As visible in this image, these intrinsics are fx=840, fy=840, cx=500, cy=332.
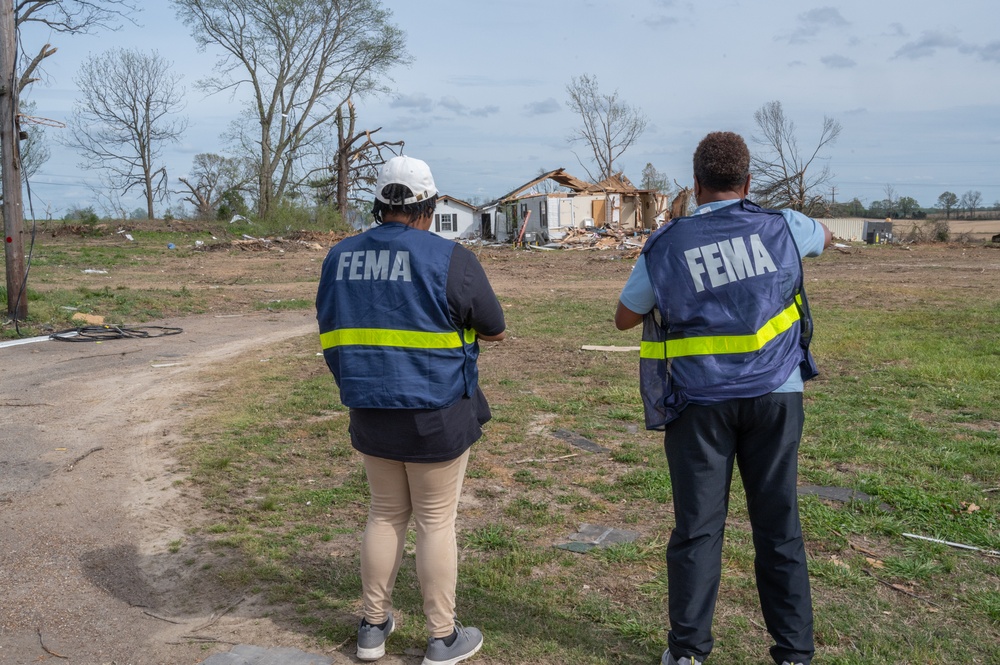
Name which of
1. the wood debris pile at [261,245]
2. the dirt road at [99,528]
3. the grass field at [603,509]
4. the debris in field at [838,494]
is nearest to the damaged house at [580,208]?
the wood debris pile at [261,245]

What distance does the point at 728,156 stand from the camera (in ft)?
9.76

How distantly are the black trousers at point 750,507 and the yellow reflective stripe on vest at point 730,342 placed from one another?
0.18 m

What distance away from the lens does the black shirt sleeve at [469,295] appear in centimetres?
308

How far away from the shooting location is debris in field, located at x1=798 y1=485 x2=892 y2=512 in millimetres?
5059

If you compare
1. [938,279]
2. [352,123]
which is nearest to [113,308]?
[938,279]

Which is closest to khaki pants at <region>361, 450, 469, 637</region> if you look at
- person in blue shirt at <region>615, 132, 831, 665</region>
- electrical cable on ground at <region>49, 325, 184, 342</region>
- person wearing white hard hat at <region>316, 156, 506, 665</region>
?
person wearing white hard hat at <region>316, 156, 506, 665</region>

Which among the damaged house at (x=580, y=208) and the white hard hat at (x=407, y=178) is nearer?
the white hard hat at (x=407, y=178)

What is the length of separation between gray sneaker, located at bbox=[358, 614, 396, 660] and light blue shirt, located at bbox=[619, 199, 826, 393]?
5.30ft

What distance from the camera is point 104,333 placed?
1171 centimetres

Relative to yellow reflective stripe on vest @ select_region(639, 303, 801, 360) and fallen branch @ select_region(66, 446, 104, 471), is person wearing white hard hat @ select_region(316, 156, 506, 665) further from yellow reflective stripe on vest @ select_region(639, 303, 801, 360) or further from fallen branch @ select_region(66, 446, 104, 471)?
fallen branch @ select_region(66, 446, 104, 471)

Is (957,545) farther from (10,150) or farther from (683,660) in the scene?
(10,150)

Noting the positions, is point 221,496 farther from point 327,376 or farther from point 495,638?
point 327,376

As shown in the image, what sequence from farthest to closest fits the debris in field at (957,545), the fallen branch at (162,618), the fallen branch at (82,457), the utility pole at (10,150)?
the utility pole at (10,150) → the fallen branch at (82,457) → the debris in field at (957,545) → the fallen branch at (162,618)

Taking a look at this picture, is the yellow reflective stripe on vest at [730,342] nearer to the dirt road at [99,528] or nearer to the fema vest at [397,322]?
the fema vest at [397,322]
